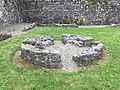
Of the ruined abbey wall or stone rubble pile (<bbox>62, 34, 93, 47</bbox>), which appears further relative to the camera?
the ruined abbey wall

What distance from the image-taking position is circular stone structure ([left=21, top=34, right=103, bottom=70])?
10.9m

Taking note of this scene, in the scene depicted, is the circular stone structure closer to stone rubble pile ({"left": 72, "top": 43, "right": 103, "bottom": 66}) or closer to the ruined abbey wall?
stone rubble pile ({"left": 72, "top": 43, "right": 103, "bottom": 66})

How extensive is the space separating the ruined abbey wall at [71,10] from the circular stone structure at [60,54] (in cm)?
842

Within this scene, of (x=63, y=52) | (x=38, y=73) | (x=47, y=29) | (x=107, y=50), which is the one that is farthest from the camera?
(x=47, y=29)

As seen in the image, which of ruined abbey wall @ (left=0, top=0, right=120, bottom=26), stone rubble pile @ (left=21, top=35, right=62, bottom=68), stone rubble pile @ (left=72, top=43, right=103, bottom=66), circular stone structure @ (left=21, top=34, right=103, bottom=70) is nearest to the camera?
stone rubble pile @ (left=21, top=35, right=62, bottom=68)

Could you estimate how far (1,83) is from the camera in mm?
9773

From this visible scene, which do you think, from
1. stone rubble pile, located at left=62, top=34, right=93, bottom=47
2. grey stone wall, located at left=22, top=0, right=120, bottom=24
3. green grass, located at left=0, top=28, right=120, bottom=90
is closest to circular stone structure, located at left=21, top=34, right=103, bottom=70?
stone rubble pile, located at left=62, top=34, right=93, bottom=47

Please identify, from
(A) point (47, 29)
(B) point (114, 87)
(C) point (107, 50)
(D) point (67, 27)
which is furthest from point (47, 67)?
(D) point (67, 27)

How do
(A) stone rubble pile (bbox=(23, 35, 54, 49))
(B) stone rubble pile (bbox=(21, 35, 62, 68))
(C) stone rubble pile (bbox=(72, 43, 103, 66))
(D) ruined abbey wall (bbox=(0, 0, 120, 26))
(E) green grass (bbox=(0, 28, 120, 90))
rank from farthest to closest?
(D) ruined abbey wall (bbox=(0, 0, 120, 26))
(A) stone rubble pile (bbox=(23, 35, 54, 49))
(C) stone rubble pile (bbox=(72, 43, 103, 66))
(B) stone rubble pile (bbox=(21, 35, 62, 68))
(E) green grass (bbox=(0, 28, 120, 90))

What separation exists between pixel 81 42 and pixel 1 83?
5008mm

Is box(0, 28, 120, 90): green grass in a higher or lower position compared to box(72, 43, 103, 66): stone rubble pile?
lower

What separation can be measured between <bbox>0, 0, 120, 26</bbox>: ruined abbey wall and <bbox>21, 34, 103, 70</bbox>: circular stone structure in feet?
27.6

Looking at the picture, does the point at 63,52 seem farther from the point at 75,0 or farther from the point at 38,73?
the point at 75,0

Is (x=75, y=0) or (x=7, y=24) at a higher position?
(x=75, y=0)
